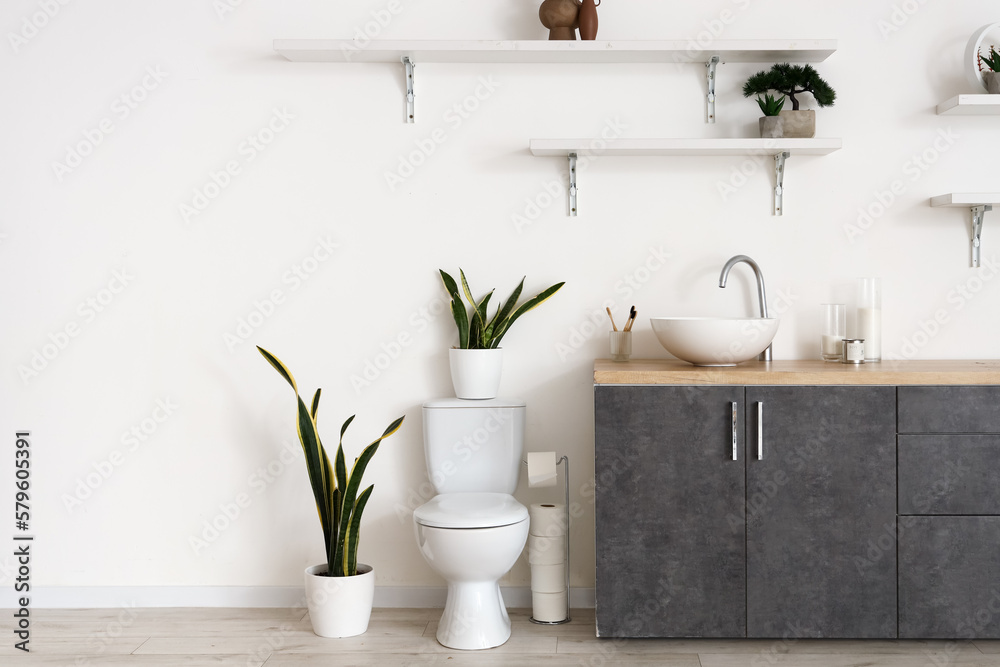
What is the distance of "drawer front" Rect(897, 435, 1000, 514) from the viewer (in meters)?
2.18

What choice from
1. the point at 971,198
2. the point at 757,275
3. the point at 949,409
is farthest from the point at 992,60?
the point at 949,409

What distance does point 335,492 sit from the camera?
247 cm

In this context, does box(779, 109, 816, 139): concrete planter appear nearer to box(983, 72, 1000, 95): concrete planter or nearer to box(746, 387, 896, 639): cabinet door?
box(983, 72, 1000, 95): concrete planter

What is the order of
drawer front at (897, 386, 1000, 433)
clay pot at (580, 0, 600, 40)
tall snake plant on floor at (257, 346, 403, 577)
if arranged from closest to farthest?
drawer front at (897, 386, 1000, 433) < tall snake plant on floor at (257, 346, 403, 577) < clay pot at (580, 0, 600, 40)

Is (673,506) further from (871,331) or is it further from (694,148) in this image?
(694,148)

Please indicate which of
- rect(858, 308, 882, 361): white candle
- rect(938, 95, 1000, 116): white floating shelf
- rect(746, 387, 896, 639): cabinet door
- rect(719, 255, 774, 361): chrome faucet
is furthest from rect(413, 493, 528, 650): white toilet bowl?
rect(938, 95, 1000, 116): white floating shelf

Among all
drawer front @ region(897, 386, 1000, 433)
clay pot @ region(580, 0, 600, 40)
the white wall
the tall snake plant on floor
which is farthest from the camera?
the white wall

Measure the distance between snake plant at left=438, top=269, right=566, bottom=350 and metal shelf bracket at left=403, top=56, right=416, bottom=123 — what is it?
547 millimetres

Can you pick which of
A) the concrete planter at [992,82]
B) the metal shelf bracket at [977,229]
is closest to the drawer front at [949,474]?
the metal shelf bracket at [977,229]

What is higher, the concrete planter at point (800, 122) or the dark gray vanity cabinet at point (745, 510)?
the concrete planter at point (800, 122)

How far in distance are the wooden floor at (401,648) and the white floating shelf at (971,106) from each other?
64.1 inches

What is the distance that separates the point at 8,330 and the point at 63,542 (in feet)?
2.51

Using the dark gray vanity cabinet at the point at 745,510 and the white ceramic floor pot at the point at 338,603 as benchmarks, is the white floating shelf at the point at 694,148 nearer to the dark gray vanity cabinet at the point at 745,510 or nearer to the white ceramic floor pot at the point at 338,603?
the dark gray vanity cabinet at the point at 745,510

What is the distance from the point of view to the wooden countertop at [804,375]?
2191 millimetres
